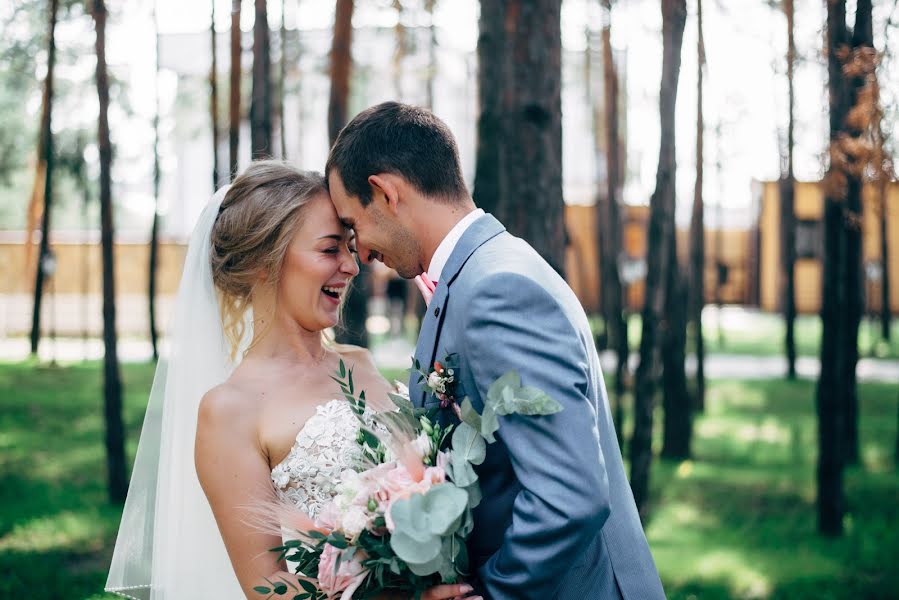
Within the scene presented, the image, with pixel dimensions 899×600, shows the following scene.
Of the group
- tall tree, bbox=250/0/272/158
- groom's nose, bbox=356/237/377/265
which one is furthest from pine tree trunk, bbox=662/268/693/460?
groom's nose, bbox=356/237/377/265

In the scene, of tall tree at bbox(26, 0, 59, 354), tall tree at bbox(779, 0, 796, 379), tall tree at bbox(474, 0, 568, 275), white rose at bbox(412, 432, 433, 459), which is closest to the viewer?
white rose at bbox(412, 432, 433, 459)

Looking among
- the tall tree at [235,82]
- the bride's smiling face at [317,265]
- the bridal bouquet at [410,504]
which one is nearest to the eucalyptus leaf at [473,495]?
the bridal bouquet at [410,504]

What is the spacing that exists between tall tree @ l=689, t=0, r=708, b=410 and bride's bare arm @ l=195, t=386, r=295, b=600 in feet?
33.2

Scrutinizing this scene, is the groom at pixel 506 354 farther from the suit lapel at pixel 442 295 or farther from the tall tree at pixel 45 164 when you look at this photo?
the tall tree at pixel 45 164

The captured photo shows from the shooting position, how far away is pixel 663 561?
26.8 feet

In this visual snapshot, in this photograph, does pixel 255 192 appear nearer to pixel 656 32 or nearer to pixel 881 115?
pixel 881 115

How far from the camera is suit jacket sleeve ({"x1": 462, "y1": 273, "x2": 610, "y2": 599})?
2.28 metres

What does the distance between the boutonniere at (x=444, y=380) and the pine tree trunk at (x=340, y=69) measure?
744cm

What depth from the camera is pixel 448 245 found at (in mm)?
2771

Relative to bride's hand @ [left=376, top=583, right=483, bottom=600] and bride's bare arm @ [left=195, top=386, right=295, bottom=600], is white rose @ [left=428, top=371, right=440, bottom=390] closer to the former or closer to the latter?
bride's hand @ [left=376, top=583, right=483, bottom=600]

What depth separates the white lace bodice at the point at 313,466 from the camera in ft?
10.8

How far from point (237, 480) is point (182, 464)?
73 cm

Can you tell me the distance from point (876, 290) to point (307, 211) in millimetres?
40212

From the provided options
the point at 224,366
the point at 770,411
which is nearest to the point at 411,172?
the point at 224,366
